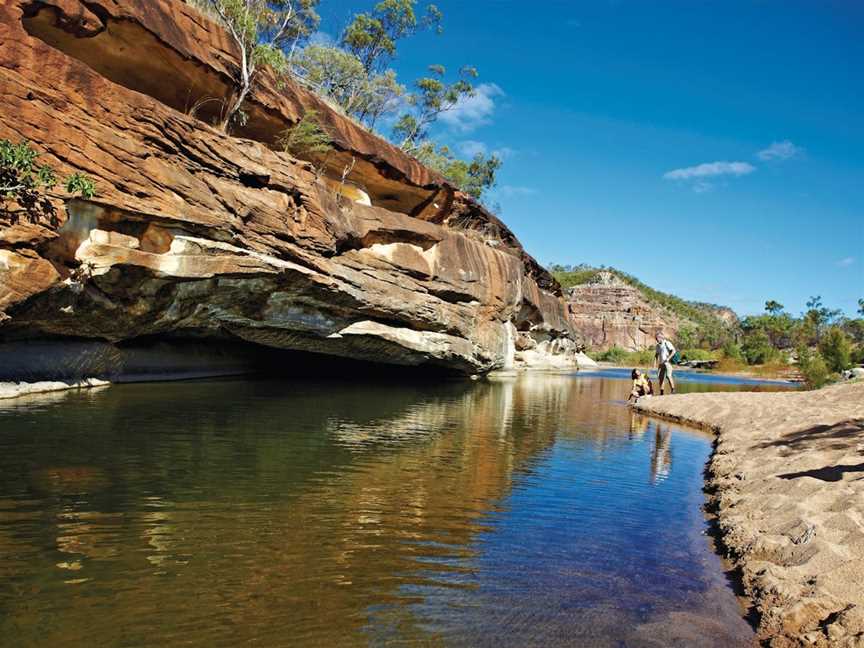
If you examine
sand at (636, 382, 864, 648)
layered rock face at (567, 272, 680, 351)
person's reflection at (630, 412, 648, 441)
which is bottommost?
person's reflection at (630, 412, 648, 441)

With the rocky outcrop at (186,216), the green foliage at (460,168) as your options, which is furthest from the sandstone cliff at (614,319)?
the rocky outcrop at (186,216)

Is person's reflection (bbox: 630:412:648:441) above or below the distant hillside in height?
below

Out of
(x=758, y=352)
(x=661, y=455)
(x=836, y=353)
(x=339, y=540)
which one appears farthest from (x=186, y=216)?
(x=758, y=352)

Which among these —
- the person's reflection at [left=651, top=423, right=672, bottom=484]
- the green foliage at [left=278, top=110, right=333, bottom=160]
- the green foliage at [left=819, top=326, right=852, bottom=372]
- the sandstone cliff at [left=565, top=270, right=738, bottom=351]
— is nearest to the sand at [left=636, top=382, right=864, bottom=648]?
the person's reflection at [left=651, top=423, right=672, bottom=484]

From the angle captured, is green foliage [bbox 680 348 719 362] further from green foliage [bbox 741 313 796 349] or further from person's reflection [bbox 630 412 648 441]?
person's reflection [bbox 630 412 648 441]

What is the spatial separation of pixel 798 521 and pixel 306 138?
1948 cm

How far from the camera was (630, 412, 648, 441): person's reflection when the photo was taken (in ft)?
48.4

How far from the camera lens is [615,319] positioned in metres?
112

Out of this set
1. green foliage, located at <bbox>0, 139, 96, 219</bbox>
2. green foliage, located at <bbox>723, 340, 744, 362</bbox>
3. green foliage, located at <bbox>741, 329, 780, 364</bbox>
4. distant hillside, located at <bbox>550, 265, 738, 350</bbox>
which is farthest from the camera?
distant hillside, located at <bbox>550, 265, 738, 350</bbox>

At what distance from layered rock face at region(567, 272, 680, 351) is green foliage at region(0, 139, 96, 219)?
330 ft

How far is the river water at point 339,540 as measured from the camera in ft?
13.9

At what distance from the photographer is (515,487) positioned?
875cm

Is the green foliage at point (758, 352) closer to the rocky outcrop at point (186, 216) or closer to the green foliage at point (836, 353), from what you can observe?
the green foliage at point (836, 353)

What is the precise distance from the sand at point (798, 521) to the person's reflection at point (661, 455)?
0.82m
